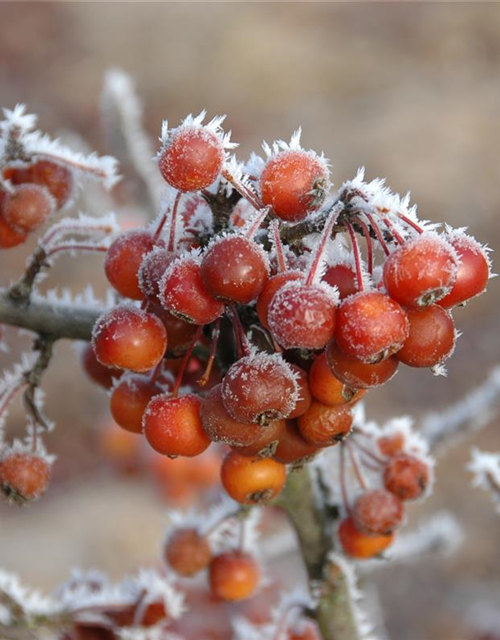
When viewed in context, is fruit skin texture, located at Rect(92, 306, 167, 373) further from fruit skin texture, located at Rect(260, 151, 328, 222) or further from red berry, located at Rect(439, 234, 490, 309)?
red berry, located at Rect(439, 234, 490, 309)

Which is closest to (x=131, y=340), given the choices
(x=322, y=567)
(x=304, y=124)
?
(x=322, y=567)

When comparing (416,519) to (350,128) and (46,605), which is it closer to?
(46,605)

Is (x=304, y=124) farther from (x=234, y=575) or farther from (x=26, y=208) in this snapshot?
(x=26, y=208)

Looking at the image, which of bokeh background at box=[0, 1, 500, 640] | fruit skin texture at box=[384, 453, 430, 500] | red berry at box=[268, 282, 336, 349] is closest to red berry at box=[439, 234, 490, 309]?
red berry at box=[268, 282, 336, 349]

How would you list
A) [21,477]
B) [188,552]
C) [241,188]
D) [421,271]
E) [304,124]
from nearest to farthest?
[421,271]
[241,188]
[21,477]
[188,552]
[304,124]

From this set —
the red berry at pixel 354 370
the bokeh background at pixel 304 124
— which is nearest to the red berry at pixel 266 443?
the red berry at pixel 354 370

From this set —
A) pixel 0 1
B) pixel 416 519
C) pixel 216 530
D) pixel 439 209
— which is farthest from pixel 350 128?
pixel 216 530

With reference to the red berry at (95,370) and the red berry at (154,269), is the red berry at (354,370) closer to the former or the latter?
the red berry at (154,269)
